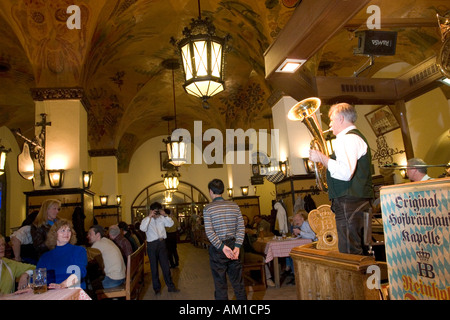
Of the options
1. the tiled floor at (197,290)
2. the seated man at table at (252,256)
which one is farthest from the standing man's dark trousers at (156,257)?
the seated man at table at (252,256)

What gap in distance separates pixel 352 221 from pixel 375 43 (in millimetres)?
3379

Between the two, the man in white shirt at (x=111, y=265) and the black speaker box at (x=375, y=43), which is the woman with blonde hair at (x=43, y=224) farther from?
the black speaker box at (x=375, y=43)

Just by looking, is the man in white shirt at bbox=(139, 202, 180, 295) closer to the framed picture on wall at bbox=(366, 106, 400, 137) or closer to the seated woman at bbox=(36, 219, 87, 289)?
the seated woman at bbox=(36, 219, 87, 289)

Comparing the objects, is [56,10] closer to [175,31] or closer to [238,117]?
[175,31]

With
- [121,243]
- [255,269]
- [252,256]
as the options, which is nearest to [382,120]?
[252,256]

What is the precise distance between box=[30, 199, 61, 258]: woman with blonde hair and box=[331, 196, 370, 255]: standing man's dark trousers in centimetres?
401

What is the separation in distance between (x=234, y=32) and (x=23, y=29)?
546cm

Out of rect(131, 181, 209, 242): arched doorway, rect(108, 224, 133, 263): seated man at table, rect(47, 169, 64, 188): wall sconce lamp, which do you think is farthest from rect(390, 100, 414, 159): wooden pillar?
rect(131, 181, 209, 242): arched doorway

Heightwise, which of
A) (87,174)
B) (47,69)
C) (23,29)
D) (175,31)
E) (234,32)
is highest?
(175,31)

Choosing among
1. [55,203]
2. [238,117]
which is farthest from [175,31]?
[55,203]

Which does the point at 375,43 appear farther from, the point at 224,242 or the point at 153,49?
the point at 153,49

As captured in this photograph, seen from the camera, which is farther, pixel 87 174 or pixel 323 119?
pixel 323 119

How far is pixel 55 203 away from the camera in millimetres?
4766
